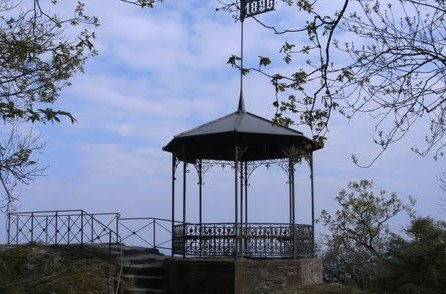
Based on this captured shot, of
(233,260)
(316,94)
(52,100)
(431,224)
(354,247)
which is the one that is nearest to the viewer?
(316,94)

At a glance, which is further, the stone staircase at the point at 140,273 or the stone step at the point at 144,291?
the stone staircase at the point at 140,273

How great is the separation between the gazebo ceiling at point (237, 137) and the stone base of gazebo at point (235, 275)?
262 centimetres

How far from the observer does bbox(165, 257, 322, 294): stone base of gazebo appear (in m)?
13.6

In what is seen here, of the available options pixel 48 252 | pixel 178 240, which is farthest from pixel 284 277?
pixel 48 252

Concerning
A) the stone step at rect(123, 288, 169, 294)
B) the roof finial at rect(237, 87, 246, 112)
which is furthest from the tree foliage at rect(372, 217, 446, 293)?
the roof finial at rect(237, 87, 246, 112)

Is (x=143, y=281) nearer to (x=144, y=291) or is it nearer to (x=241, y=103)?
(x=144, y=291)

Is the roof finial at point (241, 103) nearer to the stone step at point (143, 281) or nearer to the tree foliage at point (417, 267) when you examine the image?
the stone step at point (143, 281)

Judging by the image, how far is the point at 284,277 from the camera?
46.1 ft

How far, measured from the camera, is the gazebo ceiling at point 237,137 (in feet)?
47.4

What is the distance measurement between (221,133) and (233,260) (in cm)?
285

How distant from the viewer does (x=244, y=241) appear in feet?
47.1

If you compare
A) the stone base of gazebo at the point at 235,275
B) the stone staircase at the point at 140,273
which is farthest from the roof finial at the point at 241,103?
the stone staircase at the point at 140,273

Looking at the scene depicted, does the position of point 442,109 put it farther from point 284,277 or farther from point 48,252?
point 48,252

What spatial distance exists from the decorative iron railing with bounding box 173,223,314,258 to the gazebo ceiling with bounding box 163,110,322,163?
1.85 m
